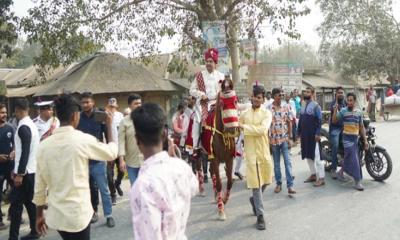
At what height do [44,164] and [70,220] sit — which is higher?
[44,164]

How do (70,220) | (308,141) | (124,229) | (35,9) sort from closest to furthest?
1. (70,220)
2. (124,229)
3. (308,141)
4. (35,9)

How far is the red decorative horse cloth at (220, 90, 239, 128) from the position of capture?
5902 mm

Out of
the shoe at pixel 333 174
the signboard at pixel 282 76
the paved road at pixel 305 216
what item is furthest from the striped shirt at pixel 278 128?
the signboard at pixel 282 76

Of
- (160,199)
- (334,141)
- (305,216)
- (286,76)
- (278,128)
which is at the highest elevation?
(286,76)

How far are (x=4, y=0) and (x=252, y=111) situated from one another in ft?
32.5

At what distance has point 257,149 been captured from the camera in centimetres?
600

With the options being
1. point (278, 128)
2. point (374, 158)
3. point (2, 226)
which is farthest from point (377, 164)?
point (2, 226)

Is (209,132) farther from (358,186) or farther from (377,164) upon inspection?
(377,164)

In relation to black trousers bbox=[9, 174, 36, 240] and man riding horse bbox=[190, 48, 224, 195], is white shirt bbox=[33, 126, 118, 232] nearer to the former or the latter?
black trousers bbox=[9, 174, 36, 240]

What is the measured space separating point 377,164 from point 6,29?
37.9 ft

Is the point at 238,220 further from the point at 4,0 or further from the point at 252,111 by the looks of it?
the point at 4,0

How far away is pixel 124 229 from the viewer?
603 cm

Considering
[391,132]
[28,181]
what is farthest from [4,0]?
[391,132]

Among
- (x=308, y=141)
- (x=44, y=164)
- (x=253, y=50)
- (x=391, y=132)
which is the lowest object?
(x=391, y=132)
